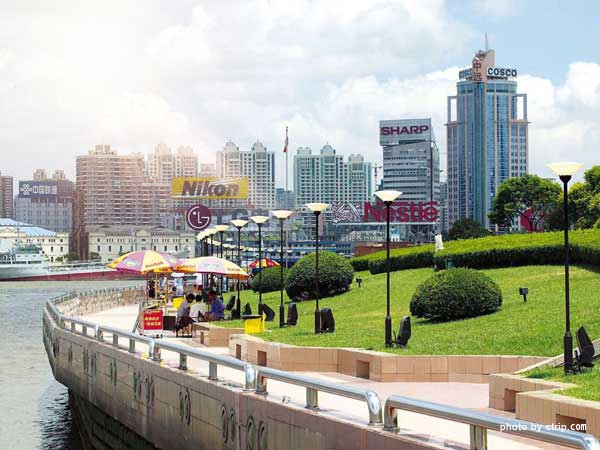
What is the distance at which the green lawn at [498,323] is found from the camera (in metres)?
19.2

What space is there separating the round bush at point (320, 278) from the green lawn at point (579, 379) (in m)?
24.7

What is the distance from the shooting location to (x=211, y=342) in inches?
1034

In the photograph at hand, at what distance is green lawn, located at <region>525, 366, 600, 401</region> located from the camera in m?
12.5

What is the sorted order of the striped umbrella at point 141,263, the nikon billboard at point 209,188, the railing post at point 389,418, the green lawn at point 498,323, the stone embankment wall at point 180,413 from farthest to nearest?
the nikon billboard at point 209,188, the striped umbrella at point 141,263, the green lawn at point 498,323, the stone embankment wall at point 180,413, the railing post at point 389,418

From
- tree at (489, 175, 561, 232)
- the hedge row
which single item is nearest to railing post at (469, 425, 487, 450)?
the hedge row

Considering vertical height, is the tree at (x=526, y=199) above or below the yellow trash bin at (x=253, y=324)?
above

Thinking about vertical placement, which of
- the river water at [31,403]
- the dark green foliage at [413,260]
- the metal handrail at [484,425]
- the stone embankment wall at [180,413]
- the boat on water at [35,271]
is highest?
the dark green foliage at [413,260]

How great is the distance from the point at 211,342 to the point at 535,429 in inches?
730

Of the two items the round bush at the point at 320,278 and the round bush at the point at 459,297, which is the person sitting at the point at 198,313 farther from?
the round bush at the point at 320,278

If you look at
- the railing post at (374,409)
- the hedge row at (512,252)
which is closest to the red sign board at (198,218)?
the hedge row at (512,252)

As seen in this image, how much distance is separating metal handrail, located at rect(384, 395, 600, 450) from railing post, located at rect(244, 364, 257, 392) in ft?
11.7

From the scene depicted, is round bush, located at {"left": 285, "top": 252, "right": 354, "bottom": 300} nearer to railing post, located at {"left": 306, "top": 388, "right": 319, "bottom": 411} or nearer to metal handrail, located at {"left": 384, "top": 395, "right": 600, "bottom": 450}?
railing post, located at {"left": 306, "top": 388, "right": 319, "bottom": 411}

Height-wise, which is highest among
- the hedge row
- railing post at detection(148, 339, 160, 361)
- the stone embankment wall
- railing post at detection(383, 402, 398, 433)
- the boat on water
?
the hedge row

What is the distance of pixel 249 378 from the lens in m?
13.8
